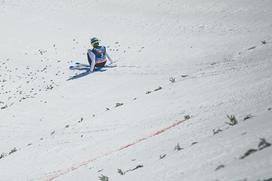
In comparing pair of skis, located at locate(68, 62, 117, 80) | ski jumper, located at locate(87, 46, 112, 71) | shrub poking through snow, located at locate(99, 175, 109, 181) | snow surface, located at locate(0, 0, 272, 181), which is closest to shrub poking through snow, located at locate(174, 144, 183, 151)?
snow surface, located at locate(0, 0, 272, 181)

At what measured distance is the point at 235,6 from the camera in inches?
1164

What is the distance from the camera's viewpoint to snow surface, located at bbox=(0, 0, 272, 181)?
673cm

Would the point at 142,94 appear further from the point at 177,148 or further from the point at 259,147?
the point at 259,147

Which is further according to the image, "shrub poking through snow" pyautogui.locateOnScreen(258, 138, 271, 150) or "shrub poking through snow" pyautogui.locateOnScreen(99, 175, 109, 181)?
"shrub poking through snow" pyautogui.locateOnScreen(99, 175, 109, 181)

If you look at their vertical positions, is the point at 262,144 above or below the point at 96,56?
above

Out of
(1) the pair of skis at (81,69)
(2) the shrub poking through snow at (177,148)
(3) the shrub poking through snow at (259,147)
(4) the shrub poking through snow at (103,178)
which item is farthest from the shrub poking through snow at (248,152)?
(1) the pair of skis at (81,69)

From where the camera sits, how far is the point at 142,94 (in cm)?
1450

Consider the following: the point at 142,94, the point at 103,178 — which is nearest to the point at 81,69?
the point at 142,94

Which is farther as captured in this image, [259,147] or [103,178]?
[103,178]

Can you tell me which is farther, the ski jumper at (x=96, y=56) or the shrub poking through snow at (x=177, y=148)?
the ski jumper at (x=96, y=56)

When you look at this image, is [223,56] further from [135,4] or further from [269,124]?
[135,4]

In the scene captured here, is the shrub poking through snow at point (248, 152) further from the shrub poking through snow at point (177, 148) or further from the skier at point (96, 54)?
the skier at point (96, 54)

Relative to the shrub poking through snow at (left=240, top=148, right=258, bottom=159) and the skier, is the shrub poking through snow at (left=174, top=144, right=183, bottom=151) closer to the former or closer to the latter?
the shrub poking through snow at (left=240, top=148, right=258, bottom=159)

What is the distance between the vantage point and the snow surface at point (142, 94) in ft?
22.1
